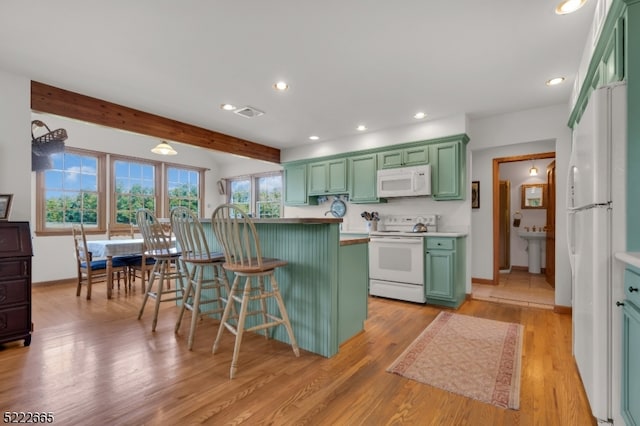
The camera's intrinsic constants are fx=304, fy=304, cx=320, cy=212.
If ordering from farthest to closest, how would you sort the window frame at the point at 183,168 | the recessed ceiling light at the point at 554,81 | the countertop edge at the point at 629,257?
the window frame at the point at 183,168 < the recessed ceiling light at the point at 554,81 < the countertop edge at the point at 629,257

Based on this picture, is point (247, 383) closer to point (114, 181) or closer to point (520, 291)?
point (520, 291)

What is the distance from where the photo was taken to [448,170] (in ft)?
12.7

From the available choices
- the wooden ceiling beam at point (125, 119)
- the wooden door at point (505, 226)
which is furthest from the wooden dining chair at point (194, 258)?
the wooden door at point (505, 226)

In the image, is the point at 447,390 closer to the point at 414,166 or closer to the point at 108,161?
the point at 414,166

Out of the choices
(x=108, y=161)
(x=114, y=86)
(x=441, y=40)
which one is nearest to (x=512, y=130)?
(x=441, y=40)

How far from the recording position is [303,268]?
7.98ft

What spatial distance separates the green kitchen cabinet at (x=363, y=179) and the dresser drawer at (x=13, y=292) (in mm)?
3793

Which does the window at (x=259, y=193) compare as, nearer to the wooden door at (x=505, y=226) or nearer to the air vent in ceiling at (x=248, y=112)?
the air vent in ceiling at (x=248, y=112)

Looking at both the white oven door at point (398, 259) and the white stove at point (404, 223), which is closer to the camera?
the white oven door at point (398, 259)

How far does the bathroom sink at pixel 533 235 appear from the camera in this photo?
5.43 metres

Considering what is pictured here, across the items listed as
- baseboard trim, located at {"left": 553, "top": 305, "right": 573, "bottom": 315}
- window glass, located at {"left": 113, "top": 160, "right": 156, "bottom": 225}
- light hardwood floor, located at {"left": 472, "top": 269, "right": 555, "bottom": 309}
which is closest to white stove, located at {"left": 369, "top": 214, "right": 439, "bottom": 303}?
light hardwood floor, located at {"left": 472, "top": 269, "right": 555, "bottom": 309}

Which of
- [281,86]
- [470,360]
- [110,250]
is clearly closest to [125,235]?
[110,250]

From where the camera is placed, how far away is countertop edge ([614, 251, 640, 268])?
1189 millimetres

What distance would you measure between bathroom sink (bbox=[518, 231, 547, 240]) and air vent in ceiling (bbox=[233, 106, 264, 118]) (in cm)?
512
